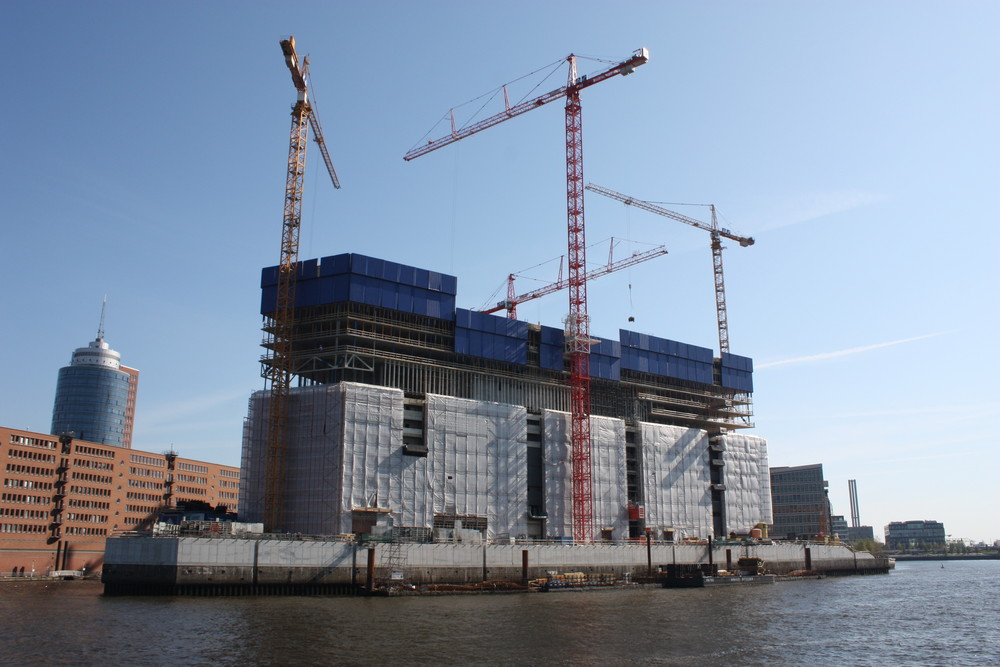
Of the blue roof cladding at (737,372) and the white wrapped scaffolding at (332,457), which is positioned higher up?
the blue roof cladding at (737,372)

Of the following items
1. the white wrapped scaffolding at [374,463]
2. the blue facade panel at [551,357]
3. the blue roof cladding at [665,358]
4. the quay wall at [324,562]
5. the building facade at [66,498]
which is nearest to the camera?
the quay wall at [324,562]

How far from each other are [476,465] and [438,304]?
25060 mm

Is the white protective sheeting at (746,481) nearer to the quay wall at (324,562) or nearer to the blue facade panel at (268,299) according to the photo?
the quay wall at (324,562)

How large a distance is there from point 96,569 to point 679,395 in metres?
117

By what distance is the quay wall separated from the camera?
3583 inches

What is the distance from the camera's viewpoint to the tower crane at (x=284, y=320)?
377ft

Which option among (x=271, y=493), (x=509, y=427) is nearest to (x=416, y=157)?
(x=509, y=427)

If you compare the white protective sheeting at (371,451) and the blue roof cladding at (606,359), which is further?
the blue roof cladding at (606,359)

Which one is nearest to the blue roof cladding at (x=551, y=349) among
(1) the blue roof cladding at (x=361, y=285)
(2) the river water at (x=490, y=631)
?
(1) the blue roof cladding at (x=361, y=285)

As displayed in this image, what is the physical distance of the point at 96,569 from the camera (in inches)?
6348

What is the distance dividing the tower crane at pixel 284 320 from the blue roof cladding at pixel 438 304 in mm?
3682

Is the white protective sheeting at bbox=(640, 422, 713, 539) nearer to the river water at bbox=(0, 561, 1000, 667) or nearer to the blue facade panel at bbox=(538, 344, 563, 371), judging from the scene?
the blue facade panel at bbox=(538, 344, 563, 371)

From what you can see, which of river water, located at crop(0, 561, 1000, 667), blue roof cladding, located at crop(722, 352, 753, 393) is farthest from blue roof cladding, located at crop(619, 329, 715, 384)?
river water, located at crop(0, 561, 1000, 667)

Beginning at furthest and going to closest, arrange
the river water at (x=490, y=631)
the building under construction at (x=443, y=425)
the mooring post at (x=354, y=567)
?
1. the building under construction at (x=443, y=425)
2. the mooring post at (x=354, y=567)
3. the river water at (x=490, y=631)
